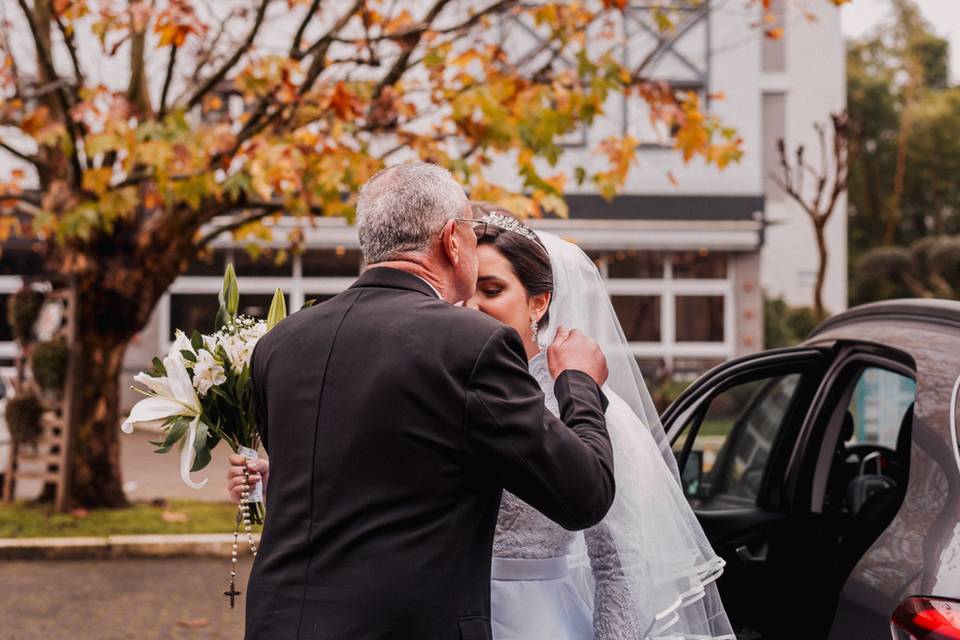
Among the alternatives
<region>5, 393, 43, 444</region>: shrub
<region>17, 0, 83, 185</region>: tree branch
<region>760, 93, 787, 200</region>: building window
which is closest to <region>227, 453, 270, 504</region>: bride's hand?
<region>17, 0, 83, 185</region>: tree branch

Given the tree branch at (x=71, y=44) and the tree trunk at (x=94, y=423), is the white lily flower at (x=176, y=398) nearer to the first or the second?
the tree branch at (x=71, y=44)

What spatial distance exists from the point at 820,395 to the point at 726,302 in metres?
17.4

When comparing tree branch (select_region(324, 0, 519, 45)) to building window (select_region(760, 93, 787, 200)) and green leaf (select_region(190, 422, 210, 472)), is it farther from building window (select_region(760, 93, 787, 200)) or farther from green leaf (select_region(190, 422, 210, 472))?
building window (select_region(760, 93, 787, 200))

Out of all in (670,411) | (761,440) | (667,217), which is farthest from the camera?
(667,217)

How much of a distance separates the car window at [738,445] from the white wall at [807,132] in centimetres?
2072

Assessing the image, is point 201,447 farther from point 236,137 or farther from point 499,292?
point 236,137

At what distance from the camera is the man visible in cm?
189

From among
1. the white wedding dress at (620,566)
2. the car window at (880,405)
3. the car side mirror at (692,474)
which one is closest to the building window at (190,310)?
the car window at (880,405)

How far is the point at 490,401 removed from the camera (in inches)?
74.4

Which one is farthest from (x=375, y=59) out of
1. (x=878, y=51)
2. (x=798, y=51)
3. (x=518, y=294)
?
(x=878, y=51)

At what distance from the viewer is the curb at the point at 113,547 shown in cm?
823

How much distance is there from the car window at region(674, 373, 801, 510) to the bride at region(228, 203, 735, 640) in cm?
128

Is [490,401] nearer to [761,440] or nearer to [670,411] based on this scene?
[670,411]

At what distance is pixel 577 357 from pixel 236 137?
6369mm
